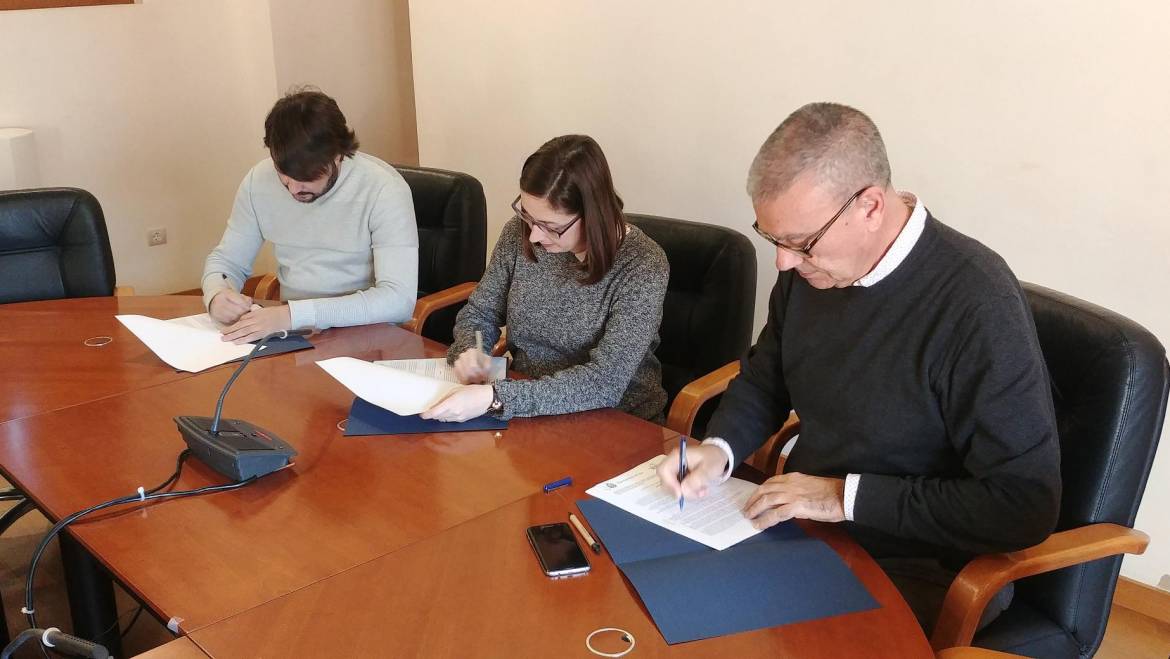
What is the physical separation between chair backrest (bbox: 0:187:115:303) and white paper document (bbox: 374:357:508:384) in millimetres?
1202

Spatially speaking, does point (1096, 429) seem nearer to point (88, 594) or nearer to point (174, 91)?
point (88, 594)

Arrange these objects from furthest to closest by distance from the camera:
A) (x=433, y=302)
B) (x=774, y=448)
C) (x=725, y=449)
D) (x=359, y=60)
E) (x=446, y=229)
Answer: (x=359, y=60) < (x=446, y=229) < (x=433, y=302) < (x=774, y=448) < (x=725, y=449)

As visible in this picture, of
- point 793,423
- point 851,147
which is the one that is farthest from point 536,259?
point 851,147

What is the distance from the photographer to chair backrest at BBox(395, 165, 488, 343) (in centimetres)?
295

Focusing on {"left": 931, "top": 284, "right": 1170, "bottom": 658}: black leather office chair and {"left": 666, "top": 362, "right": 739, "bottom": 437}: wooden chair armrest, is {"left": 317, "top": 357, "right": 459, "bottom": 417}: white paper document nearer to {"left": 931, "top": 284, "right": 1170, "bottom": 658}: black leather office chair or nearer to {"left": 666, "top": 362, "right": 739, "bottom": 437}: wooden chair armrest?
{"left": 666, "top": 362, "right": 739, "bottom": 437}: wooden chair armrest

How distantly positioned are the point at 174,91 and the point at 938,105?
137 inches

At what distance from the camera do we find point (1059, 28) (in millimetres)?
2273

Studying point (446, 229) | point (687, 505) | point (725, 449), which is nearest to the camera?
point (687, 505)

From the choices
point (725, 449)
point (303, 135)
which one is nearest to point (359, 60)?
point (303, 135)

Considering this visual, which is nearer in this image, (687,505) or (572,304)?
(687,505)

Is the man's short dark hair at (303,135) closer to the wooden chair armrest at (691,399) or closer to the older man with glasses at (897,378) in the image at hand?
the wooden chair armrest at (691,399)

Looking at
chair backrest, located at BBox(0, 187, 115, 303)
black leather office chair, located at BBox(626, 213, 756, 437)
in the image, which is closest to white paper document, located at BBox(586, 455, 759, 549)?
black leather office chair, located at BBox(626, 213, 756, 437)

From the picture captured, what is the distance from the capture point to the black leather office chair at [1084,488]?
1458 mm

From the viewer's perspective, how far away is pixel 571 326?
216 centimetres
